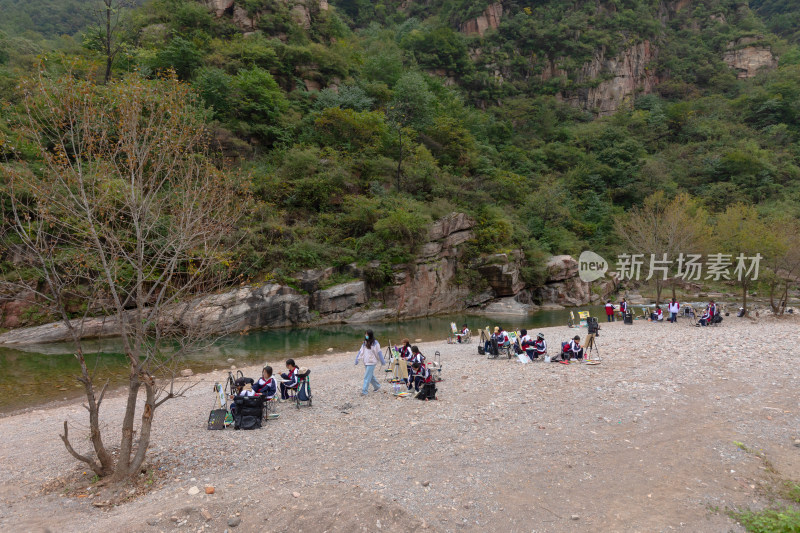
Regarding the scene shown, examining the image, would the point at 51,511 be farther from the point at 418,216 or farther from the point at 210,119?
the point at 210,119

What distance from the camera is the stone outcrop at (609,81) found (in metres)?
70.4

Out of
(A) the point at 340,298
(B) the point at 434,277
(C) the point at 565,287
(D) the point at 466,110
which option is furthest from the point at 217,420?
(D) the point at 466,110

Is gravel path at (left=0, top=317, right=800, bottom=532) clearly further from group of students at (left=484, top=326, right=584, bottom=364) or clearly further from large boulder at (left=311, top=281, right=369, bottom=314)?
large boulder at (left=311, top=281, right=369, bottom=314)

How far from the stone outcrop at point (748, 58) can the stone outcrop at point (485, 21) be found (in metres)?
43.6

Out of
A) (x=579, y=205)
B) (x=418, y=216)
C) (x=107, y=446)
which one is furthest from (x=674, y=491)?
(x=579, y=205)

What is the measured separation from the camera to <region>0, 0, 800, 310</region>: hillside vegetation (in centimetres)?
3241

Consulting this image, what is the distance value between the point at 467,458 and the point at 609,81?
83.1 m

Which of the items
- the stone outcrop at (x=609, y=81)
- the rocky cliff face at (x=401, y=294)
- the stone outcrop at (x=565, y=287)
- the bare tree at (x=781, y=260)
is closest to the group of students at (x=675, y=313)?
the bare tree at (x=781, y=260)

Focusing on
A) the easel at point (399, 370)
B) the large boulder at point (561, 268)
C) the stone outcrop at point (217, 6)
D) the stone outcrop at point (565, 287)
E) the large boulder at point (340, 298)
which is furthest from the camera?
the stone outcrop at point (217, 6)

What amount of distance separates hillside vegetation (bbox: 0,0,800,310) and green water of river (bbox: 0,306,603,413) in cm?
632

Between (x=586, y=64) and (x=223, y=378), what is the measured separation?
267ft

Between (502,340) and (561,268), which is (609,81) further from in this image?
(502,340)

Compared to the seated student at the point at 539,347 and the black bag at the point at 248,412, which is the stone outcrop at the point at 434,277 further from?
the black bag at the point at 248,412

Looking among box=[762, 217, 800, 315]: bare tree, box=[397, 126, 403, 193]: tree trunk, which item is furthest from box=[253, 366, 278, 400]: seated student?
box=[397, 126, 403, 193]: tree trunk
